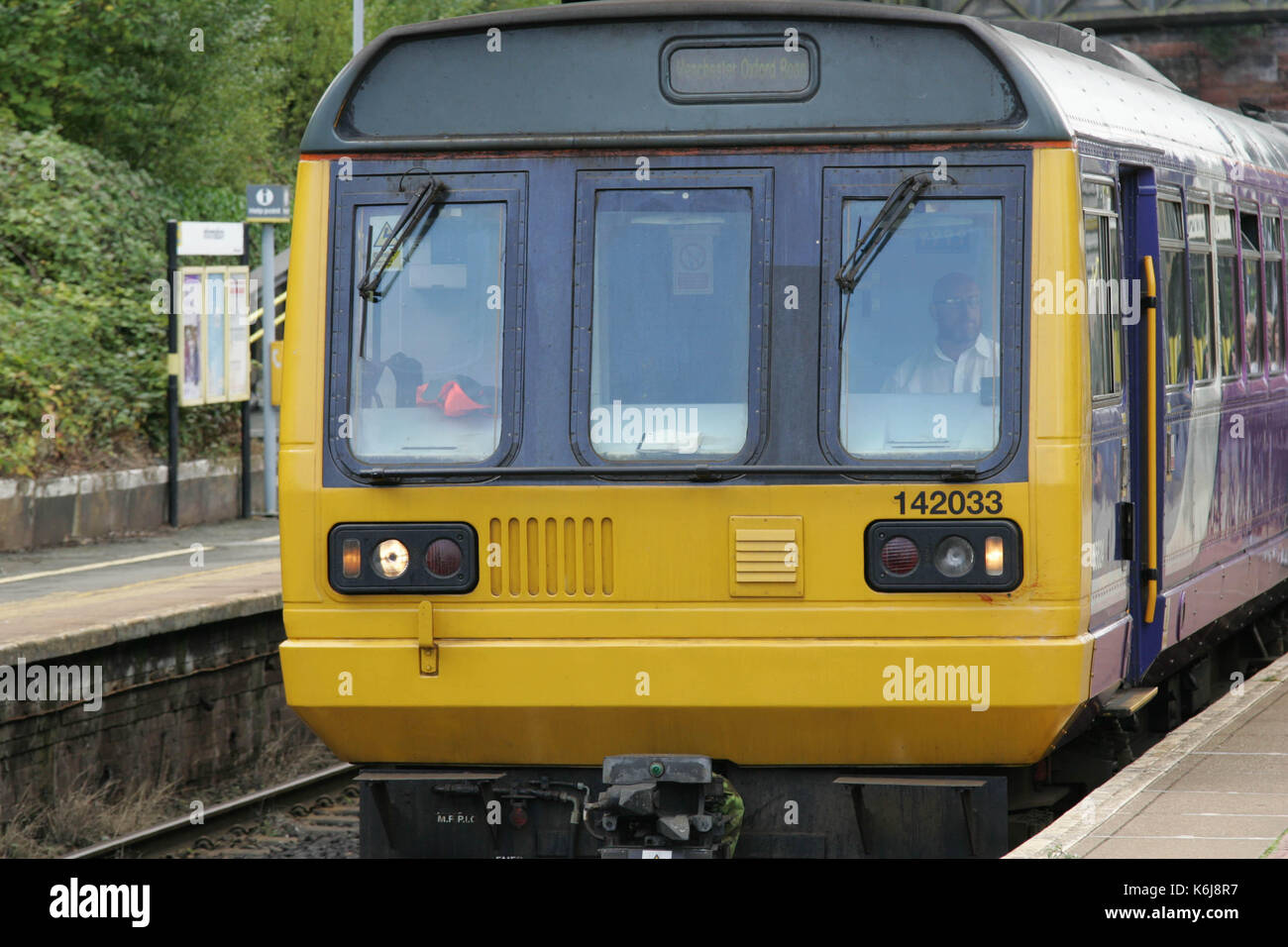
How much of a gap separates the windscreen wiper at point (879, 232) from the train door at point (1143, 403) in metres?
1.47

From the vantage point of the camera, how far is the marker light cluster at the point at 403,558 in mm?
6480

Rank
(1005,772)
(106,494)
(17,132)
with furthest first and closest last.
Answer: (17,132)
(106,494)
(1005,772)

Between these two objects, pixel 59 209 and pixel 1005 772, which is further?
pixel 59 209

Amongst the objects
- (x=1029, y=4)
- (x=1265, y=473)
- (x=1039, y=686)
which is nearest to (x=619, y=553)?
(x=1039, y=686)

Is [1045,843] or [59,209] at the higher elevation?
[59,209]

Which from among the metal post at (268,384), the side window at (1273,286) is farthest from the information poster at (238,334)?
the side window at (1273,286)

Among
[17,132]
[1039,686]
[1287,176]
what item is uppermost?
[17,132]

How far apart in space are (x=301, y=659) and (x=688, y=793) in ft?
4.29

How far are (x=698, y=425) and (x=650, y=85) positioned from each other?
1.12 m

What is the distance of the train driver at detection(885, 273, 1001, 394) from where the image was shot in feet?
20.7

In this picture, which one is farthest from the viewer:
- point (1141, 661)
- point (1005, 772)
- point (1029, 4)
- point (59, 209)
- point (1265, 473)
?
point (1029, 4)

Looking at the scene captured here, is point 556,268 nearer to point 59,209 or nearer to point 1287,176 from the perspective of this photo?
point 1287,176

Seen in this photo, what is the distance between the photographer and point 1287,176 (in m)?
11.4

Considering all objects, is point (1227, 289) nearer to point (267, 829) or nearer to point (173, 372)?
point (267, 829)
